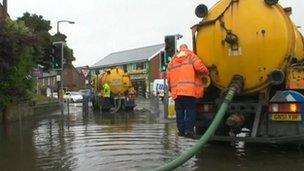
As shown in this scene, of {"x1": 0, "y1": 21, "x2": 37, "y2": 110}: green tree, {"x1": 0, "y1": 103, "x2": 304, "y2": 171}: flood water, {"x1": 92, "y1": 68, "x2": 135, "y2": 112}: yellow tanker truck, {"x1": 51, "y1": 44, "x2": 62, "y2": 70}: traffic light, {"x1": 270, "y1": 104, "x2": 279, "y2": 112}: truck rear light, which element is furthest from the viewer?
{"x1": 92, "y1": 68, "x2": 135, "y2": 112}: yellow tanker truck

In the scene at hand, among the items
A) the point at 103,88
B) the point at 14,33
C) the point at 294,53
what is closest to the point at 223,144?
the point at 294,53

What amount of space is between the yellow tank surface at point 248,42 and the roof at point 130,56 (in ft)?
252

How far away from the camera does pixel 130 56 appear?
313 feet

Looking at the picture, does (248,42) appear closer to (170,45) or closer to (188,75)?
(188,75)

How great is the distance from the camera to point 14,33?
20.9 metres

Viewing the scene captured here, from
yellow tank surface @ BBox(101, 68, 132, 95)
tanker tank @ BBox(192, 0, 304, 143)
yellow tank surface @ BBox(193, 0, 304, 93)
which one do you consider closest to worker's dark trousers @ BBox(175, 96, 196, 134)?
tanker tank @ BBox(192, 0, 304, 143)

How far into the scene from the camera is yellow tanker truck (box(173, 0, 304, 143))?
36.7 feet

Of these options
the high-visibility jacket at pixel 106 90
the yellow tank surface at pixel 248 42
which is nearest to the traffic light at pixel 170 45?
the yellow tank surface at pixel 248 42

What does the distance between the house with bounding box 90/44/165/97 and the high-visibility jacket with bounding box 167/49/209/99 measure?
74982 millimetres

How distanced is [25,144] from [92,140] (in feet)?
5.27

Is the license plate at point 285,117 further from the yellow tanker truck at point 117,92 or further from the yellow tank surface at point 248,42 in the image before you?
the yellow tanker truck at point 117,92

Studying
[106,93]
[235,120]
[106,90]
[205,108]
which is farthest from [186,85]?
[106,93]

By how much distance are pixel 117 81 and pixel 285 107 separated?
2489 centimetres

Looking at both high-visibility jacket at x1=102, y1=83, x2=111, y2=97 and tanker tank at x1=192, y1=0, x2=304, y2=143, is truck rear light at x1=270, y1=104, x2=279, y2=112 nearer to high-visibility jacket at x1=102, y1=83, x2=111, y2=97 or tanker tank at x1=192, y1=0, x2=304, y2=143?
tanker tank at x1=192, y1=0, x2=304, y2=143
